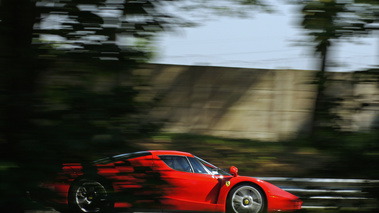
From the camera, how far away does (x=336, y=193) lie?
240cm

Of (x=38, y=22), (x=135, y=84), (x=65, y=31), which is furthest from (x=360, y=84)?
(x=38, y=22)

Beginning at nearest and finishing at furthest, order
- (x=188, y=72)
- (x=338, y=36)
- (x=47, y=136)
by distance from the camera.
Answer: (x=47, y=136), (x=338, y=36), (x=188, y=72)

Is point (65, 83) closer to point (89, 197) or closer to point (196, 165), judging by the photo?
point (89, 197)

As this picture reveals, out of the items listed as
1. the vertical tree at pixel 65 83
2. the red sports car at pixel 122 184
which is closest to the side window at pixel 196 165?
the red sports car at pixel 122 184

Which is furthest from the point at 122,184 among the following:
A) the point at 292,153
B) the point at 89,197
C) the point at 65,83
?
the point at 292,153

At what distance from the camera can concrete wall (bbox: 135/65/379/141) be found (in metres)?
2.36

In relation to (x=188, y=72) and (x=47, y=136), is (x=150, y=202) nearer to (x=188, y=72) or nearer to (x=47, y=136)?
(x=47, y=136)

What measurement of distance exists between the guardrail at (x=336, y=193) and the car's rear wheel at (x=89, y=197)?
1080 mm

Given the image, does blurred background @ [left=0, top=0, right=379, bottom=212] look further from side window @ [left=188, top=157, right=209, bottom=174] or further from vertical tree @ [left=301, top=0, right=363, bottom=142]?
side window @ [left=188, top=157, right=209, bottom=174]

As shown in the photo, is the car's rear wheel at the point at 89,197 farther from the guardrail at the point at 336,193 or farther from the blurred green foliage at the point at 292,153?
the guardrail at the point at 336,193

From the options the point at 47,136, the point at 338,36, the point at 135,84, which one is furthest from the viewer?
the point at 338,36

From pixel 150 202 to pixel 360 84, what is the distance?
4.70ft

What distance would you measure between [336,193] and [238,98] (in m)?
0.89

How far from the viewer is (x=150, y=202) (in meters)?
2.14
